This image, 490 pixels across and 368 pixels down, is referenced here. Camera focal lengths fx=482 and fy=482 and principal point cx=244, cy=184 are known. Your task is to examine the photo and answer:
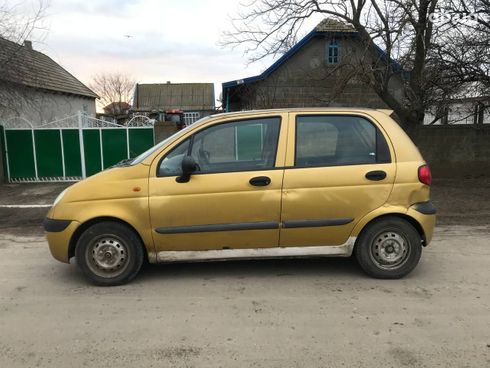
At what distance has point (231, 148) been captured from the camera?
500cm

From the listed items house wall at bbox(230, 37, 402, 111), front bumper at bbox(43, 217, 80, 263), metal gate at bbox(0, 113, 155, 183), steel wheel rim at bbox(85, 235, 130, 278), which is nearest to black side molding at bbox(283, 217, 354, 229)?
steel wheel rim at bbox(85, 235, 130, 278)

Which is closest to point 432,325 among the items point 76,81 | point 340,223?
point 340,223

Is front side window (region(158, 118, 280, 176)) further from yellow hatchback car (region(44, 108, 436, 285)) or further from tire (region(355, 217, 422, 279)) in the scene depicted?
tire (region(355, 217, 422, 279))

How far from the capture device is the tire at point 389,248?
4.94 meters

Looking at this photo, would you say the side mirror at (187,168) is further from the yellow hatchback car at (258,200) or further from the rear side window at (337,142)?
the rear side window at (337,142)

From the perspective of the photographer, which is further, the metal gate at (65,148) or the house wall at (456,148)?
the metal gate at (65,148)

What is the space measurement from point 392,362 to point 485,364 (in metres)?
0.62

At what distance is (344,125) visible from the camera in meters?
5.05

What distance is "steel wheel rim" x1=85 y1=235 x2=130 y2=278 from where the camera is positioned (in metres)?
4.90

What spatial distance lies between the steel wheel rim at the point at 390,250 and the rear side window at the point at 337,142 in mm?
793

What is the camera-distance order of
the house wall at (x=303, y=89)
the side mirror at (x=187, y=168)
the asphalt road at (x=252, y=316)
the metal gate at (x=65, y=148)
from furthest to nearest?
the house wall at (x=303, y=89) < the metal gate at (x=65, y=148) < the side mirror at (x=187, y=168) < the asphalt road at (x=252, y=316)

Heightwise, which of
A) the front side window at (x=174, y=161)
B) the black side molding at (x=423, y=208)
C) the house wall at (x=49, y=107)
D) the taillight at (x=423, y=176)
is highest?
the house wall at (x=49, y=107)

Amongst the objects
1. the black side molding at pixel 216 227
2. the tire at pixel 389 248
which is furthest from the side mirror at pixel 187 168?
the tire at pixel 389 248

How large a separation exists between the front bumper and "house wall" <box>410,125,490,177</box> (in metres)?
10.6
